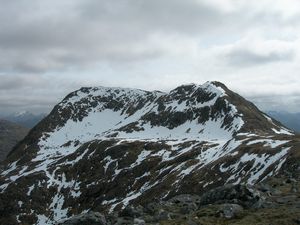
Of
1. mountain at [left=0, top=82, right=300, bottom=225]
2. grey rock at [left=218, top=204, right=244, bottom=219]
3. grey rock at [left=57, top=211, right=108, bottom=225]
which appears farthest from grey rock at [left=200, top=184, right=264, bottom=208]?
mountain at [left=0, top=82, right=300, bottom=225]

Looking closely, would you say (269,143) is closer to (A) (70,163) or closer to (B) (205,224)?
(B) (205,224)

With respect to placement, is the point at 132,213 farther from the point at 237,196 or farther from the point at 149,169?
the point at 149,169

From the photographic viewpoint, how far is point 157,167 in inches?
5138

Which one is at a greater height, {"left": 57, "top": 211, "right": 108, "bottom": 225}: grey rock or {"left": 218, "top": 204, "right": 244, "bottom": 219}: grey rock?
{"left": 218, "top": 204, "right": 244, "bottom": 219}: grey rock

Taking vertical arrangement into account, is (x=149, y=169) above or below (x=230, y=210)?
below

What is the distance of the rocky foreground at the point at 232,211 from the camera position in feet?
99.0

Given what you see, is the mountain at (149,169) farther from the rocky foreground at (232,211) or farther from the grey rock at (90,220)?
A: the grey rock at (90,220)

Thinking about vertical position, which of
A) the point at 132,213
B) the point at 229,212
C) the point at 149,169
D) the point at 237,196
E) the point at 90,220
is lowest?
the point at 149,169

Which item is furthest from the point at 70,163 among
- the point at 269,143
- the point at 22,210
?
the point at 269,143

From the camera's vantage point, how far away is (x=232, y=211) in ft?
107

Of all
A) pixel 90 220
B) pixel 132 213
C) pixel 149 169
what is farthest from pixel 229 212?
pixel 149 169

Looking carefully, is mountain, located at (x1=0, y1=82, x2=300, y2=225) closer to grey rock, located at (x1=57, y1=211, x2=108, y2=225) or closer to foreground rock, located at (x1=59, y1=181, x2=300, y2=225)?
foreground rock, located at (x1=59, y1=181, x2=300, y2=225)

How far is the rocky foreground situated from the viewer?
30.2 metres

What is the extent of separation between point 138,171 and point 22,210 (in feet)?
157
